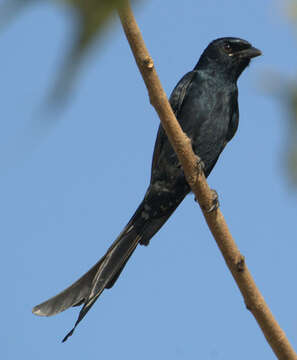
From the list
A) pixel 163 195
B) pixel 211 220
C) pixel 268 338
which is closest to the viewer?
pixel 268 338

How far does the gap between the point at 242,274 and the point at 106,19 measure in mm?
2693

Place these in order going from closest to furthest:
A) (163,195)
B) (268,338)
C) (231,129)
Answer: (268,338) → (163,195) → (231,129)

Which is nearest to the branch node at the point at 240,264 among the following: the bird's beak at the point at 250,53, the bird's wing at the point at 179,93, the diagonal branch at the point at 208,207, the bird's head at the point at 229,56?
the diagonal branch at the point at 208,207

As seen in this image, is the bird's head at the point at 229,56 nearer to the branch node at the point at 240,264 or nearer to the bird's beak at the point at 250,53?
the bird's beak at the point at 250,53

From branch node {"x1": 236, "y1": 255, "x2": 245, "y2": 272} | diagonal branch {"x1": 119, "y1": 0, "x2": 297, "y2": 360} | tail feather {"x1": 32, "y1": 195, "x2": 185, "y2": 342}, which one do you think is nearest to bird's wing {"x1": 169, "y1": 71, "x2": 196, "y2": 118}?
tail feather {"x1": 32, "y1": 195, "x2": 185, "y2": 342}

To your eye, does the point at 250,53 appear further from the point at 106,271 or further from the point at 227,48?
the point at 106,271

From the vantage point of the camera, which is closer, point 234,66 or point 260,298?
point 260,298

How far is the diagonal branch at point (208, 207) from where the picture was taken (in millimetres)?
2645

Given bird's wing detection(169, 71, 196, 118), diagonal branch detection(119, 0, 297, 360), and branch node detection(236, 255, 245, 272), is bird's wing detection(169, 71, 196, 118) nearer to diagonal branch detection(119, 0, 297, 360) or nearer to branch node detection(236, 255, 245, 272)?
diagonal branch detection(119, 0, 297, 360)

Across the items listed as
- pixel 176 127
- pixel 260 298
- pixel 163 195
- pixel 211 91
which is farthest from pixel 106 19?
pixel 211 91

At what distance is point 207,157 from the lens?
15.4 ft

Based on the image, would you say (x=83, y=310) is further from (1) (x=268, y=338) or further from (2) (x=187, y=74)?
(2) (x=187, y=74)

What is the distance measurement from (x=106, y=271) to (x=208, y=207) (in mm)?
1091

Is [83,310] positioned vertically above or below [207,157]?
below
